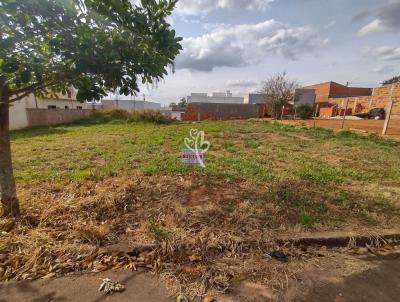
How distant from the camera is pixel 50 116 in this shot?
1766 centimetres

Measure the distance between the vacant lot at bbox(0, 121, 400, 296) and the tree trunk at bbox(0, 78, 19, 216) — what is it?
0.17 meters

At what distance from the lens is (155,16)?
218 cm

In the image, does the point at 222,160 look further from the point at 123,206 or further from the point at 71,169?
the point at 71,169

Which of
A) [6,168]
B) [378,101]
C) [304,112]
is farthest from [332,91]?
[6,168]

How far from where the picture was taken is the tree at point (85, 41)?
2.01m

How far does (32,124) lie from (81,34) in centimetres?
1784

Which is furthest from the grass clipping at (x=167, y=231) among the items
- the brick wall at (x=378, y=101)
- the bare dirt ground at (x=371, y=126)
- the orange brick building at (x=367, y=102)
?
the brick wall at (x=378, y=101)

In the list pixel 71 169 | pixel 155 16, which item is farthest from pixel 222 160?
pixel 155 16

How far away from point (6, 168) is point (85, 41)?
1.74m

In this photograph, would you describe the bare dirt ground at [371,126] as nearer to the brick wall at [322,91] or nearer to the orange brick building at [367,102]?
the orange brick building at [367,102]

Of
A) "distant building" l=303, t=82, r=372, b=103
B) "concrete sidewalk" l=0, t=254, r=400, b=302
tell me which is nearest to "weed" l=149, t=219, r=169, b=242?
"concrete sidewalk" l=0, t=254, r=400, b=302

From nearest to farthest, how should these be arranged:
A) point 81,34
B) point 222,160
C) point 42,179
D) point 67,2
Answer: point 67,2, point 81,34, point 42,179, point 222,160

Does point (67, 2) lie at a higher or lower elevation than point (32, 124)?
higher

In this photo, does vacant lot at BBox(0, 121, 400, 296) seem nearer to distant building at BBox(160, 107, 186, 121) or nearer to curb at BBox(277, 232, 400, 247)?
curb at BBox(277, 232, 400, 247)
